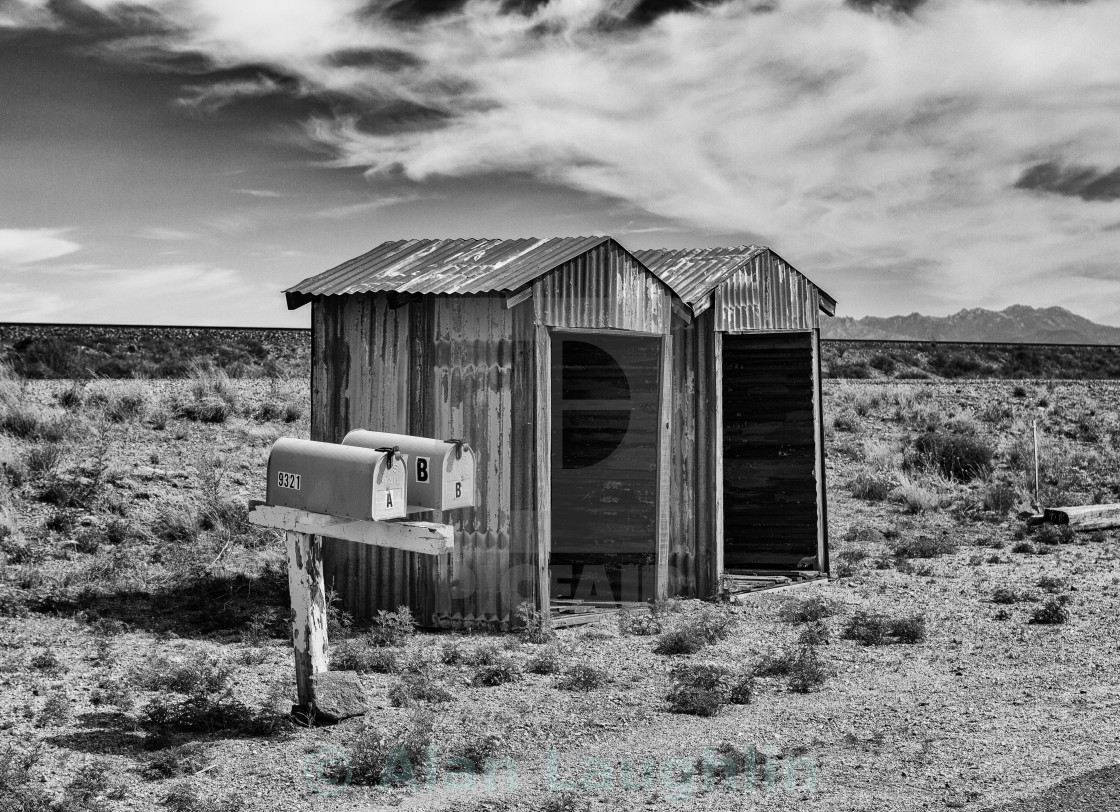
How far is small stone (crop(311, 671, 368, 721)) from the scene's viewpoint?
590cm

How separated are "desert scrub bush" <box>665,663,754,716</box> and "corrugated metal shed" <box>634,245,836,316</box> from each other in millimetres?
3793

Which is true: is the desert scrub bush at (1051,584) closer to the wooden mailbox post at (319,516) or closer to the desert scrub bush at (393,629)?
the desert scrub bush at (393,629)

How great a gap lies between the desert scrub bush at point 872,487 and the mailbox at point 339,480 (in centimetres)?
1201

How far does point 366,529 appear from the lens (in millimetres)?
5734

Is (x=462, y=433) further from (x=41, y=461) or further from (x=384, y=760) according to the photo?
(x=41, y=461)

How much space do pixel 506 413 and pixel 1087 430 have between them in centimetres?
1971

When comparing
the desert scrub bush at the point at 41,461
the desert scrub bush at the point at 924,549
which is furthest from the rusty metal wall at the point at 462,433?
the desert scrub bush at the point at 924,549

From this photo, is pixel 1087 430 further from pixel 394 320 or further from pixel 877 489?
pixel 394 320

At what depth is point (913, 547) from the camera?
40.7 feet

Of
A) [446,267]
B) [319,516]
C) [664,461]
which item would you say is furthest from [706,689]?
[446,267]

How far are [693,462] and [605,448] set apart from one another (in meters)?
1.52

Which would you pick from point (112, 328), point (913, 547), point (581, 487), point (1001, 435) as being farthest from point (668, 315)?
point (112, 328)

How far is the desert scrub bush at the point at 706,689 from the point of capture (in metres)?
6.31

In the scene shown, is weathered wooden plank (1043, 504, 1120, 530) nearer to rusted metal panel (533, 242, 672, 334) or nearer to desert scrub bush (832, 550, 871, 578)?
desert scrub bush (832, 550, 871, 578)
